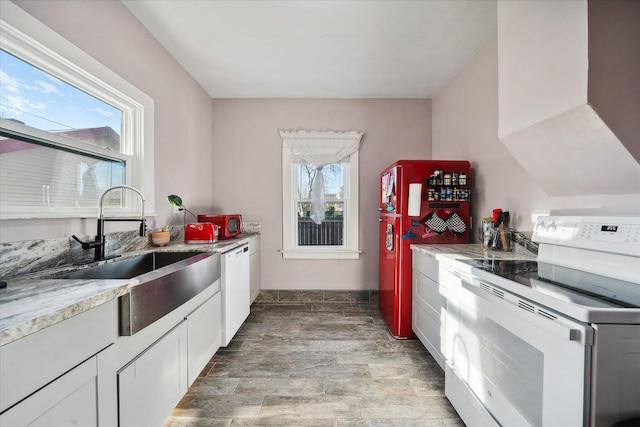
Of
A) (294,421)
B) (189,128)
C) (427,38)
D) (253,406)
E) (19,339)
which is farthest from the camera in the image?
(189,128)

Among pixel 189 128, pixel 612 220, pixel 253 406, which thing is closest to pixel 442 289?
pixel 612 220

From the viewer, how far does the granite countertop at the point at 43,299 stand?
70cm

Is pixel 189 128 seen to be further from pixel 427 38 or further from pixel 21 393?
pixel 21 393

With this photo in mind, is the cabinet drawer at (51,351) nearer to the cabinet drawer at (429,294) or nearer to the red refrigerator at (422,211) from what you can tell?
the cabinet drawer at (429,294)

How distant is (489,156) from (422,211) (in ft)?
2.44

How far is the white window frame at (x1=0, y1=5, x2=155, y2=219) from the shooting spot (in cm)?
A: 124

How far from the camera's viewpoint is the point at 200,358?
181 centimetres

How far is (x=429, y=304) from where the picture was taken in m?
2.07

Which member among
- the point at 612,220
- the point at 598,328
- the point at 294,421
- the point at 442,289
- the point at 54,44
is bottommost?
the point at 294,421

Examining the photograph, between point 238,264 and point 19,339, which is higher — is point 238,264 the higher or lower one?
the lower one

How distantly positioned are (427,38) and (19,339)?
297 centimetres

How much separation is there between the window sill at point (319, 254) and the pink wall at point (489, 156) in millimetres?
1503

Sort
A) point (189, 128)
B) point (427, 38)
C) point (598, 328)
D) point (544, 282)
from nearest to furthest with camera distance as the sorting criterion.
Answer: point (598, 328)
point (544, 282)
point (427, 38)
point (189, 128)

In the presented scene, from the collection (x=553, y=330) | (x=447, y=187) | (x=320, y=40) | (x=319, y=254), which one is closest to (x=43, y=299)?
(x=553, y=330)
